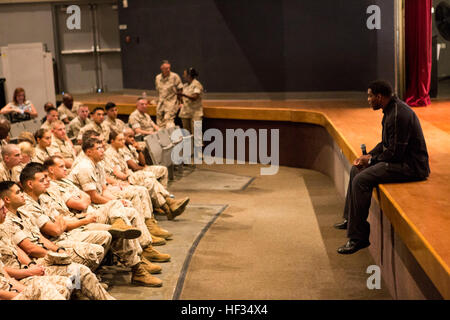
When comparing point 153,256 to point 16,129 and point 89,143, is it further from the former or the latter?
point 16,129

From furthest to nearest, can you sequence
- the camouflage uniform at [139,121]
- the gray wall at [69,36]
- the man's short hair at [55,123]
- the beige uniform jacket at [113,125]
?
the gray wall at [69,36] < the camouflage uniform at [139,121] < the beige uniform jacket at [113,125] < the man's short hair at [55,123]

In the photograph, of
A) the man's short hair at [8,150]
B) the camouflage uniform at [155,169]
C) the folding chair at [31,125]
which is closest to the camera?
the man's short hair at [8,150]

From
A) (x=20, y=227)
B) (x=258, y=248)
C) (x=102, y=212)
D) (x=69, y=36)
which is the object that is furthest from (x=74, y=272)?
(x=69, y=36)

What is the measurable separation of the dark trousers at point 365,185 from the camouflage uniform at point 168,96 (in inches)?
212

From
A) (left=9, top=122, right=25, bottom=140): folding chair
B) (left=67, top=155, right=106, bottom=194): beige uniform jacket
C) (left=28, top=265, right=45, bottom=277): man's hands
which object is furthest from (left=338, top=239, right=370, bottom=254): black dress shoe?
(left=9, top=122, right=25, bottom=140): folding chair

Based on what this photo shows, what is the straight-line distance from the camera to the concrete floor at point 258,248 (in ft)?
15.0

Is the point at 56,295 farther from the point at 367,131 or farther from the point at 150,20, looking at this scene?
the point at 150,20

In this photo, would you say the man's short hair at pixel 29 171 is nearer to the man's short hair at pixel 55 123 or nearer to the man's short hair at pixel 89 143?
the man's short hair at pixel 89 143

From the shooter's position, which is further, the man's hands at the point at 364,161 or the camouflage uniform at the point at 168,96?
the camouflage uniform at the point at 168,96

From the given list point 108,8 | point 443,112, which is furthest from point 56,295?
point 108,8

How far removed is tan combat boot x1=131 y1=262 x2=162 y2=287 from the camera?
4672mm

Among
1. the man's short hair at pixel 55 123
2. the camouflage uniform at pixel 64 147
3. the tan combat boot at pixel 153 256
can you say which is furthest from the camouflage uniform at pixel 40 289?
the man's short hair at pixel 55 123

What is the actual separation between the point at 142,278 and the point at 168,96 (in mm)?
5553

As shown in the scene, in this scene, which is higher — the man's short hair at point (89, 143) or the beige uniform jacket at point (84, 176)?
the man's short hair at point (89, 143)
